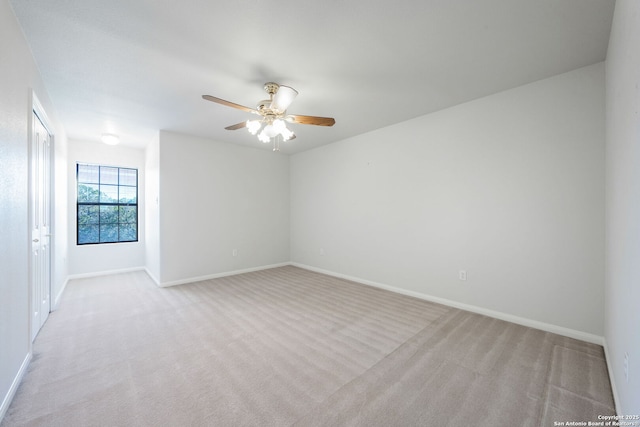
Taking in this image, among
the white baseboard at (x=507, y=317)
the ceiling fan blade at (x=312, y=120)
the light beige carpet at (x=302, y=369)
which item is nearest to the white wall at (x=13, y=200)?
the light beige carpet at (x=302, y=369)

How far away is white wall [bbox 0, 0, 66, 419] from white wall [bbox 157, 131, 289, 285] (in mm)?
2330

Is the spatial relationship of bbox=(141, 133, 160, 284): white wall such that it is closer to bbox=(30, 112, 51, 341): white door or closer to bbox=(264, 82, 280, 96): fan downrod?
bbox=(30, 112, 51, 341): white door

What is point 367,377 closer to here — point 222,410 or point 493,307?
point 222,410

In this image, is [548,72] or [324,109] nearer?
[548,72]

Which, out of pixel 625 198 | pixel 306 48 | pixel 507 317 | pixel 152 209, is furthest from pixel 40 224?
pixel 507 317

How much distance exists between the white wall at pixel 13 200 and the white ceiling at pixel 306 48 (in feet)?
0.92

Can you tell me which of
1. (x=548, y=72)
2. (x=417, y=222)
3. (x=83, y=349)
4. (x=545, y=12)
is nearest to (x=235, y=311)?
(x=83, y=349)

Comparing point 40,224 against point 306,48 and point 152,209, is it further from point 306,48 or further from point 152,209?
point 306,48

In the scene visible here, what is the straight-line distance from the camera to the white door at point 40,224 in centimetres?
251

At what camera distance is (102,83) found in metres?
2.72

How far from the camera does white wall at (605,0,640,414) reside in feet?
4.07

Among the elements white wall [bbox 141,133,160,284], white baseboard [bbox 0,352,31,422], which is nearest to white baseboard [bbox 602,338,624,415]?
white baseboard [bbox 0,352,31,422]

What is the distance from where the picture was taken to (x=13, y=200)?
5.82 feet

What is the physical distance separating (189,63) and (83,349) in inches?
111
